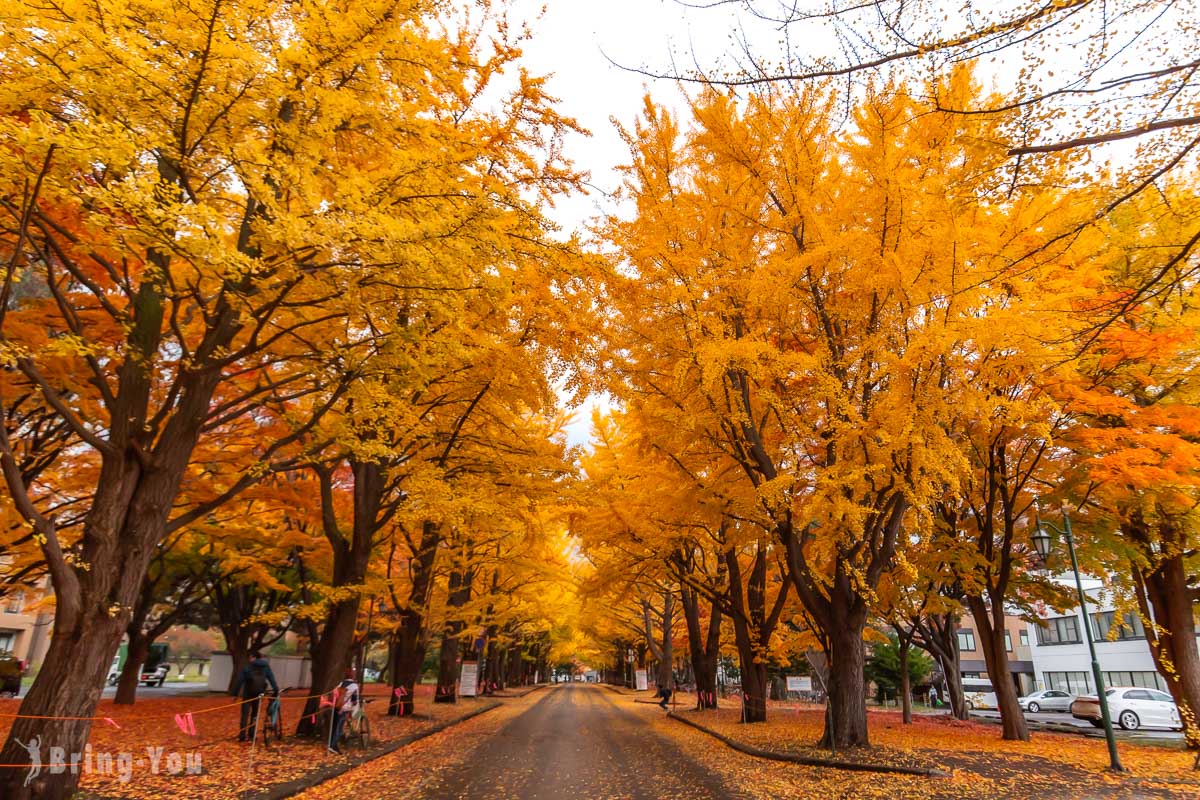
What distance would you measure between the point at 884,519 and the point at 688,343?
14.4 feet

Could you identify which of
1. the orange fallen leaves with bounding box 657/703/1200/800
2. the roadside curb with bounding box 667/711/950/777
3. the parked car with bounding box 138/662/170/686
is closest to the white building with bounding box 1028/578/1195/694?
the orange fallen leaves with bounding box 657/703/1200/800

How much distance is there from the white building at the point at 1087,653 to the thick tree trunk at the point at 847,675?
24.9 m

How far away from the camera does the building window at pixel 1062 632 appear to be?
118ft

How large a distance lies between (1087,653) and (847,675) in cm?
3653

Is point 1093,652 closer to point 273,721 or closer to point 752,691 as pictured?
point 752,691

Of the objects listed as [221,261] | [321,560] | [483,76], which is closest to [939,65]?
[221,261]

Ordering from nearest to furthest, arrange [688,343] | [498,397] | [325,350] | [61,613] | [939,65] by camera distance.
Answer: [939,65] → [61,613] → [325,350] → [688,343] → [498,397]

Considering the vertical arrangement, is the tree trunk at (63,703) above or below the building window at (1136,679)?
above

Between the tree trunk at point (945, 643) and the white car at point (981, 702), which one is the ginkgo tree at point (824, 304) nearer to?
the tree trunk at point (945, 643)

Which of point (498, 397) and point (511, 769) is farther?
point (498, 397)

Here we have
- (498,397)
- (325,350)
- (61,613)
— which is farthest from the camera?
(498,397)

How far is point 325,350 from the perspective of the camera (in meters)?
7.43

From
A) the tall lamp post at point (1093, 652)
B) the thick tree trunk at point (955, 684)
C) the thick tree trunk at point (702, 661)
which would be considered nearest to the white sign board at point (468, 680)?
the thick tree trunk at point (702, 661)

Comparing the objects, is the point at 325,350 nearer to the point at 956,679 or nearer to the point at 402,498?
the point at 402,498
